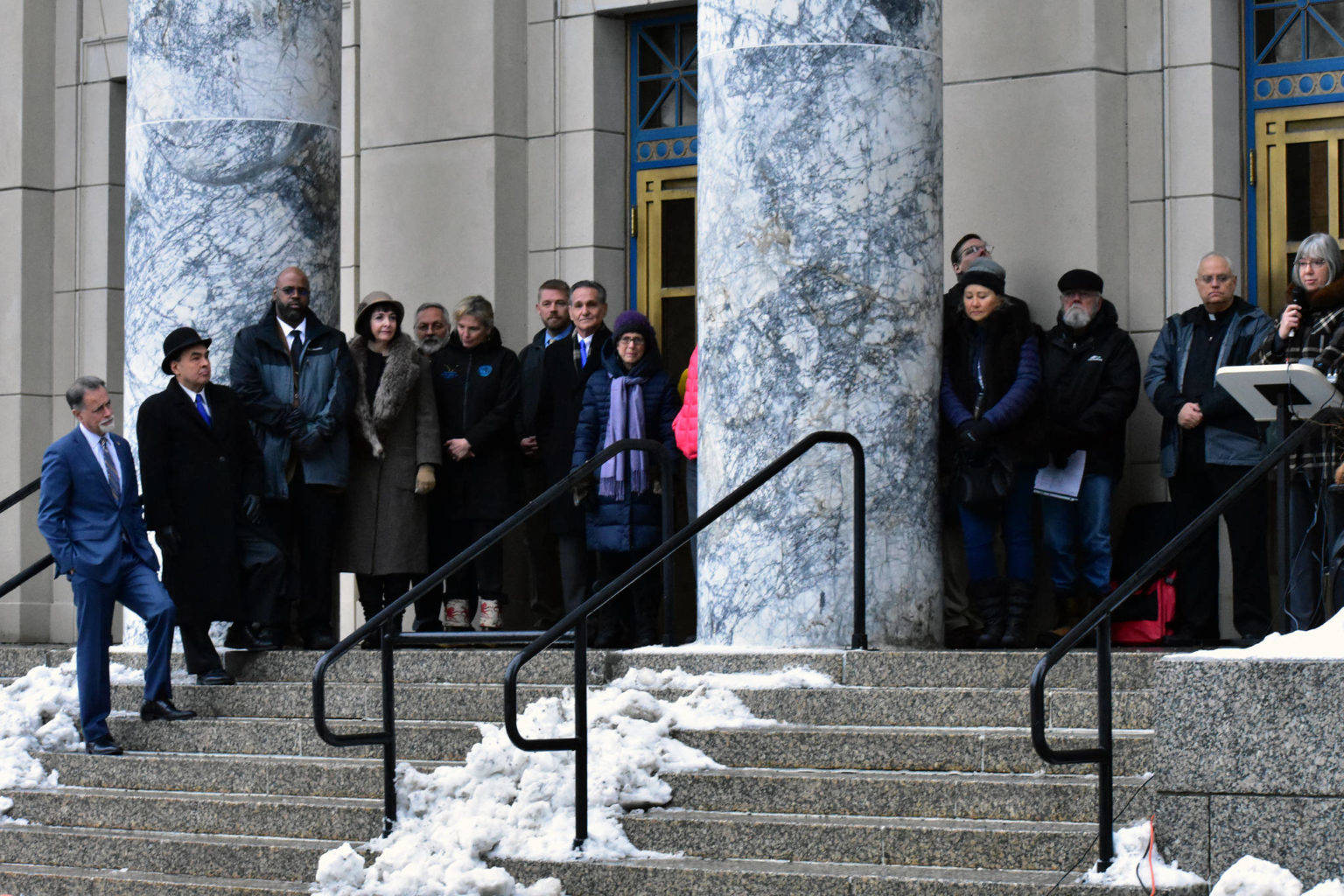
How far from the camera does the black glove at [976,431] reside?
401 inches

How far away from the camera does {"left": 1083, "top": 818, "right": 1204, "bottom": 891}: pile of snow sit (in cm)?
683

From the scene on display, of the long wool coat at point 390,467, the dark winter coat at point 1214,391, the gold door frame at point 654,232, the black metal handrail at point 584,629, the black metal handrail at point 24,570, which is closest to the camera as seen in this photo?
the black metal handrail at point 584,629

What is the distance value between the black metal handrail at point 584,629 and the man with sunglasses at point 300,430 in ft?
9.97

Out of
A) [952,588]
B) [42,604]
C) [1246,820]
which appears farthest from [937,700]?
[42,604]

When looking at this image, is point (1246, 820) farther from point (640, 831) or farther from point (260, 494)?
point (260, 494)

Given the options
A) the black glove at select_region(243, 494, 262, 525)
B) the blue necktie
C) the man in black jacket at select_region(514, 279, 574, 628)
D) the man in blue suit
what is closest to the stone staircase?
the man in blue suit

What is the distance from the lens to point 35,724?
416 inches

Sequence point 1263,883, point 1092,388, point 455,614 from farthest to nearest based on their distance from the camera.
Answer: point 455,614, point 1092,388, point 1263,883

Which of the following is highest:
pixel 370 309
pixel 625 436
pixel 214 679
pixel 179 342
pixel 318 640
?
pixel 370 309

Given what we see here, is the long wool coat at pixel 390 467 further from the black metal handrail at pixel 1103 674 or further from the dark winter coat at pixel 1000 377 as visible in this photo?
the black metal handrail at pixel 1103 674

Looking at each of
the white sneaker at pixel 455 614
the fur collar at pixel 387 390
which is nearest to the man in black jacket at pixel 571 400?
the white sneaker at pixel 455 614

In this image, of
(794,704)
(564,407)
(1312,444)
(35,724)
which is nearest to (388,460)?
(564,407)

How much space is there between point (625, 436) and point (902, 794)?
387 centimetres

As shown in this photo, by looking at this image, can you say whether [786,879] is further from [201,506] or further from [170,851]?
[201,506]
